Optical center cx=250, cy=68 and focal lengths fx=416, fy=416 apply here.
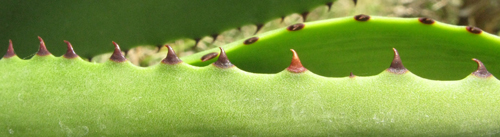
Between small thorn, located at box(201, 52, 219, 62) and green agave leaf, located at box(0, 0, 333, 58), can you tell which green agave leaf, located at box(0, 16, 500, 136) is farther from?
green agave leaf, located at box(0, 0, 333, 58)

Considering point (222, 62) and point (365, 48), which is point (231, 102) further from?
point (365, 48)

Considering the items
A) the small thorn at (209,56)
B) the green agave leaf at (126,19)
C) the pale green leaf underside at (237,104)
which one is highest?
the green agave leaf at (126,19)

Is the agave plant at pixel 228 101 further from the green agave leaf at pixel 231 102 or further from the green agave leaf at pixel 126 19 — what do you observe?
the green agave leaf at pixel 126 19

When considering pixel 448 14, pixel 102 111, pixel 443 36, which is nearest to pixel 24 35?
pixel 102 111

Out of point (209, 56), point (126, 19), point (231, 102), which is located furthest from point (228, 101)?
point (126, 19)

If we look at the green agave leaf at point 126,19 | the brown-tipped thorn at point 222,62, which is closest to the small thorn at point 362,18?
the green agave leaf at point 126,19

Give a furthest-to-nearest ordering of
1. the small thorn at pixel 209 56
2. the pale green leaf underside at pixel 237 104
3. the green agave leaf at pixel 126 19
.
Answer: the green agave leaf at pixel 126 19 < the small thorn at pixel 209 56 < the pale green leaf underside at pixel 237 104
